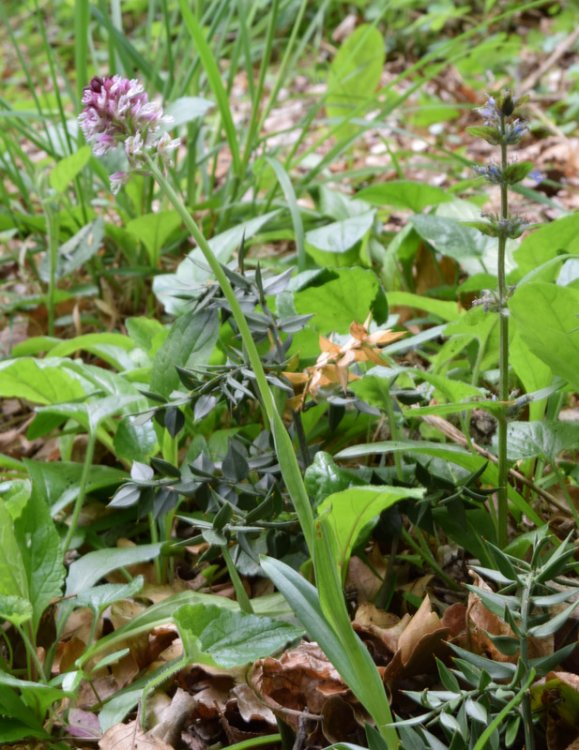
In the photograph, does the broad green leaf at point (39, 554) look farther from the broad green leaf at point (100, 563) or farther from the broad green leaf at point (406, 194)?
the broad green leaf at point (406, 194)

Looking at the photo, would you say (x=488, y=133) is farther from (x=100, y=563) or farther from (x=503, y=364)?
(x=100, y=563)

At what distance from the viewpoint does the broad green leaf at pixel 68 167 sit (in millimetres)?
1641

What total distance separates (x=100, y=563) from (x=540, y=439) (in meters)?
0.59

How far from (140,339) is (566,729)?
95cm

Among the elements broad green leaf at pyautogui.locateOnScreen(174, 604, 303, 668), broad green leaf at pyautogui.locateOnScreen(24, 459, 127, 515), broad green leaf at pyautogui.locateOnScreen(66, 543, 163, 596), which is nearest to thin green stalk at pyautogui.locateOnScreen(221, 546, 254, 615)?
broad green leaf at pyautogui.locateOnScreen(174, 604, 303, 668)

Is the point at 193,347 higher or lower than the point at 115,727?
higher

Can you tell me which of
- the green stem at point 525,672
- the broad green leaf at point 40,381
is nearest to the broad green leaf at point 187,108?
the broad green leaf at point 40,381

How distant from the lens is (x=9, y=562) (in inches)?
37.1

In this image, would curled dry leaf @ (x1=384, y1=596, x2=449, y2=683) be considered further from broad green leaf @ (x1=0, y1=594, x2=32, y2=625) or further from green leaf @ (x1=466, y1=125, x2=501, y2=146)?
green leaf @ (x1=466, y1=125, x2=501, y2=146)

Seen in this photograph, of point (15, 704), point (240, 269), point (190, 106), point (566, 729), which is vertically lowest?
point (566, 729)

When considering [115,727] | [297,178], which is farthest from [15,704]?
[297,178]

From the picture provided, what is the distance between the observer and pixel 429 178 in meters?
2.67

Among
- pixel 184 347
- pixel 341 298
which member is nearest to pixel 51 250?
pixel 184 347

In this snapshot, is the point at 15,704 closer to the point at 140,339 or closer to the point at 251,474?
the point at 251,474
